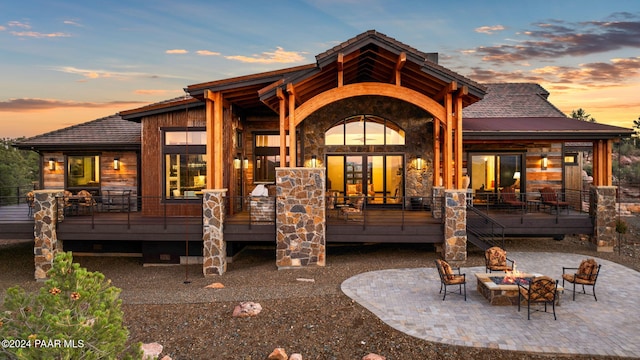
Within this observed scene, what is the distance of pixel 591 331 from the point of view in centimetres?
646

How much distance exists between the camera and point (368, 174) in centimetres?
1534

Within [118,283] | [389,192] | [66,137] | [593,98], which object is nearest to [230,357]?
[118,283]

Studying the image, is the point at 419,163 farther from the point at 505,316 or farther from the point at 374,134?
the point at 505,316

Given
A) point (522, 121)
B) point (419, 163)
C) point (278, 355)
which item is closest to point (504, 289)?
point (278, 355)

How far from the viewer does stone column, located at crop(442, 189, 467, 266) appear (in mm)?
11148

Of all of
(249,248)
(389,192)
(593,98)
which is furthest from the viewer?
(593,98)

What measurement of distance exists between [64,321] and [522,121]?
16.9 m

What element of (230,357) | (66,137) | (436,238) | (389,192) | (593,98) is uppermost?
(593,98)

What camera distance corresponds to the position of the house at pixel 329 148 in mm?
10969

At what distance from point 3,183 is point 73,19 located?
11.2 m

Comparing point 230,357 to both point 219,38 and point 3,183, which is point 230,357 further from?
point 3,183

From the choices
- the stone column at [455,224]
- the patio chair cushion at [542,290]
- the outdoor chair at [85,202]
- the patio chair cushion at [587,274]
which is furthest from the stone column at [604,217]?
the outdoor chair at [85,202]

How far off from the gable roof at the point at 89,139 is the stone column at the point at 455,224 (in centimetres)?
1208

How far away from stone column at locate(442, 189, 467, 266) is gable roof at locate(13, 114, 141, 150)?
39.6 feet
